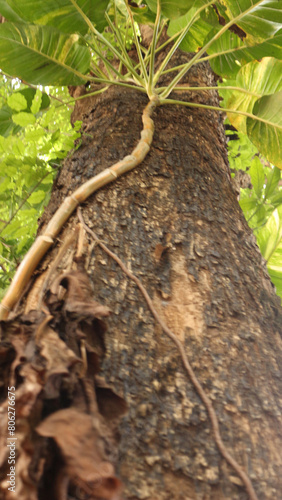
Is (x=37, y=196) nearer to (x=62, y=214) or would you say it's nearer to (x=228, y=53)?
(x=62, y=214)

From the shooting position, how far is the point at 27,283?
82 cm

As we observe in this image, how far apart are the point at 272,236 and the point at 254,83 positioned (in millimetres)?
549

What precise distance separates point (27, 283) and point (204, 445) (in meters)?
0.49

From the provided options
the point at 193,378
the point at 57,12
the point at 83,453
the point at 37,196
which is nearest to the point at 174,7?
the point at 57,12

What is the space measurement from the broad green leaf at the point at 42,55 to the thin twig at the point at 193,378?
25.8 inches

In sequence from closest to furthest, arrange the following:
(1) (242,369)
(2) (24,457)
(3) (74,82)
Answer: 1. (2) (24,457)
2. (1) (242,369)
3. (3) (74,82)

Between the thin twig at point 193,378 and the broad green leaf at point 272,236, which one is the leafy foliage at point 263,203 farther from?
the thin twig at point 193,378

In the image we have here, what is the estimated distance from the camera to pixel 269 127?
48.3 inches

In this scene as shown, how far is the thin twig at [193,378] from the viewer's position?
1.75 ft

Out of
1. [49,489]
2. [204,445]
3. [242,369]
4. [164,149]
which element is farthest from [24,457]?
[164,149]

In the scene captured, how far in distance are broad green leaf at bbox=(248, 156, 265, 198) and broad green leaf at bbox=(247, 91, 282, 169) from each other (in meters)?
0.50

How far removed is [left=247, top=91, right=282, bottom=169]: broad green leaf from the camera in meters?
1.17

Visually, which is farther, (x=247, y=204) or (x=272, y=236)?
(x=247, y=204)

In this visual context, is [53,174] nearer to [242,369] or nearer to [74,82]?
[74,82]
